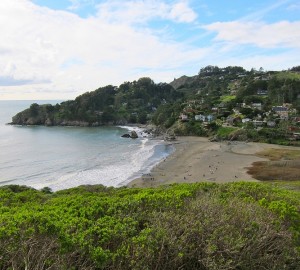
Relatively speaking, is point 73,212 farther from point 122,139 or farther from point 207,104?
point 207,104

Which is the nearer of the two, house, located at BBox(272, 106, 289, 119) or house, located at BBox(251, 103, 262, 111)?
house, located at BBox(272, 106, 289, 119)

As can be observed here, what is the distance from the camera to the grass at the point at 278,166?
40.5 m

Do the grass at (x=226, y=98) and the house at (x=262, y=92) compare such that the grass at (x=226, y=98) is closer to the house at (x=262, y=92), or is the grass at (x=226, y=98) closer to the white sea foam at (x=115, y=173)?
the house at (x=262, y=92)

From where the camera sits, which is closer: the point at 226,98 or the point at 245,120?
the point at 245,120

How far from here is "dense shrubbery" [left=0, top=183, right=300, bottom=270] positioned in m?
7.17

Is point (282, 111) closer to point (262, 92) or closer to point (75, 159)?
point (262, 92)

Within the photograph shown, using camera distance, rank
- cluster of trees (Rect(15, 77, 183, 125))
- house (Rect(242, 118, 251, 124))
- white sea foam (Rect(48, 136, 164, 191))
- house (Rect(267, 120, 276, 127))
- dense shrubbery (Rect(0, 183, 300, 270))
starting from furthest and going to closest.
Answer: cluster of trees (Rect(15, 77, 183, 125)) → house (Rect(242, 118, 251, 124)) → house (Rect(267, 120, 276, 127)) → white sea foam (Rect(48, 136, 164, 191)) → dense shrubbery (Rect(0, 183, 300, 270))

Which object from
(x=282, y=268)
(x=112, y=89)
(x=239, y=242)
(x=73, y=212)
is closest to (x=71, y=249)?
(x=73, y=212)

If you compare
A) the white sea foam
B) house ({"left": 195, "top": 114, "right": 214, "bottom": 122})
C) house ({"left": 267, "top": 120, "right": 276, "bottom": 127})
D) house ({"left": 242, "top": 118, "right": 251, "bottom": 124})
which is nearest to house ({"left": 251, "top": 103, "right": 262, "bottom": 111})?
house ({"left": 242, "top": 118, "right": 251, "bottom": 124})

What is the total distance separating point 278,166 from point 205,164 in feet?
33.8

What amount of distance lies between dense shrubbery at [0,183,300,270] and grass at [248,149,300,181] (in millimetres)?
32151

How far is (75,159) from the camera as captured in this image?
54.0 m

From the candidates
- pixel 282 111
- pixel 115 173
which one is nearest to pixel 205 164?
pixel 115 173

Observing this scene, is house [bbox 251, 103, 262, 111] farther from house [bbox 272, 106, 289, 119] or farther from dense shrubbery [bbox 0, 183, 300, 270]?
dense shrubbery [bbox 0, 183, 300, 270]
